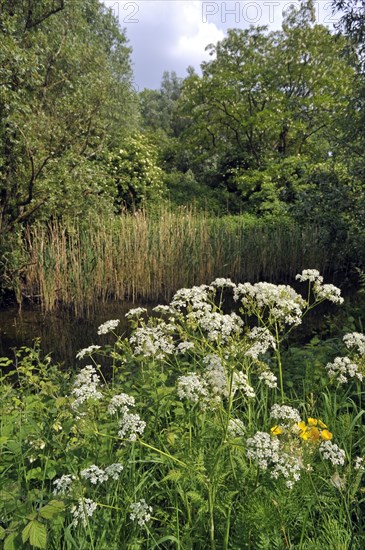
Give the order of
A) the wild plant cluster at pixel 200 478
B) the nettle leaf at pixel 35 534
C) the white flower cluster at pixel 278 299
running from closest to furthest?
the nettle leaf at pixel 35 534
the wild plant cluster at pixel 200 478
the white flower cluster at pixel 278 299

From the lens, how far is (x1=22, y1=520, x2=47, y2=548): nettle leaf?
1286 millimetres

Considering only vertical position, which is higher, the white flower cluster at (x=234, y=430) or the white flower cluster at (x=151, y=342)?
the white flower cluster at (x=151, y=342)

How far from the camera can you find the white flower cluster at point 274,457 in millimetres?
1444

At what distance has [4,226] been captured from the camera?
27.3 feet

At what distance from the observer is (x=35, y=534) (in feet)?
4.29

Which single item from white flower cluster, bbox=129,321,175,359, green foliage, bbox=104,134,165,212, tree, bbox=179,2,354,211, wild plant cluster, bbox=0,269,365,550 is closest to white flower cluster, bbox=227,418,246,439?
wild plant cluster, bbox=0,269,365,550

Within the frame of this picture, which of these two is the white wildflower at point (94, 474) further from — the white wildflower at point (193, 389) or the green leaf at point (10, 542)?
the white wildflower at point (193, 389)

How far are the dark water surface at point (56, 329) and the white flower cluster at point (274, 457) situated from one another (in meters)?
4.54

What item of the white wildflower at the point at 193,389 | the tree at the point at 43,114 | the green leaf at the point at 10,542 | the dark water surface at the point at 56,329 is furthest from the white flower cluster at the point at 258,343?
the tree at the point at 43,114

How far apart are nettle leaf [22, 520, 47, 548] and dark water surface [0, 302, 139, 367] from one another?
444 cm

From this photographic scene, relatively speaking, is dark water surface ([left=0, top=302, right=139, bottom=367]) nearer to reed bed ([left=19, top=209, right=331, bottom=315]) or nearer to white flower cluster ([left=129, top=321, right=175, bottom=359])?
reed bed ([left=19, top=209, right=331, bottom=315])

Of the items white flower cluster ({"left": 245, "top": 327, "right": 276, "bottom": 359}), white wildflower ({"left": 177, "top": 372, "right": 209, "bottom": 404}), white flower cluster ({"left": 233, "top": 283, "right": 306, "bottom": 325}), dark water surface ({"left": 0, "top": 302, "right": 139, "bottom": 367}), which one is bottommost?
dark water surface ({"left": 0, "top": 302, "right": 139, "bottom": 367})

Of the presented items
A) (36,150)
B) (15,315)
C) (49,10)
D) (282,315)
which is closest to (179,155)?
(49,10)

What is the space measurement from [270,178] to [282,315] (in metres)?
16.5
